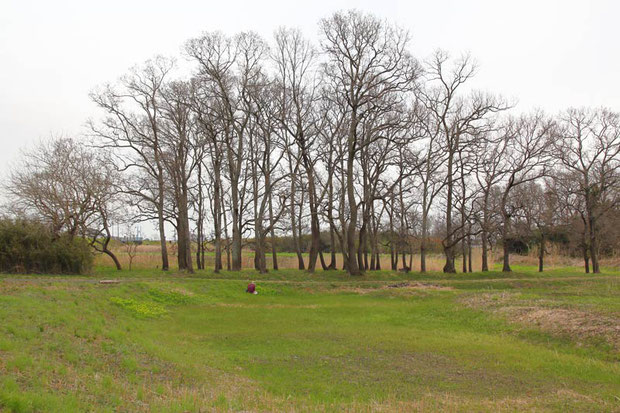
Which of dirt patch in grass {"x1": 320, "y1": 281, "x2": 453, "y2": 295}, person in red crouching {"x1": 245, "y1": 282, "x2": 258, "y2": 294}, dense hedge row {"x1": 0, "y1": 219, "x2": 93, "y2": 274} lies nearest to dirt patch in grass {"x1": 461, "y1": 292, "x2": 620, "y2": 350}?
dirt patch in grass {"x1": 320, "y1": 281, "x2": 453, "y2": 295}

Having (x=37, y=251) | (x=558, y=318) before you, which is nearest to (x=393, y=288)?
(x=558, y=318)

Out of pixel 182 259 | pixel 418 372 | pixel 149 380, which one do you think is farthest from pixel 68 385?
pixel 182 259

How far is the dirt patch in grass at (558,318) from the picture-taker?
14.2 m

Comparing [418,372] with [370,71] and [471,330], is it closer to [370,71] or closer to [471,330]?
[471,330]

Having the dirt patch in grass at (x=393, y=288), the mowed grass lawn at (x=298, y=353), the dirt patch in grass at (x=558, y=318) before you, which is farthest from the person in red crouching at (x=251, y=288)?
the dirt patch in grass at (x=558, y=318)

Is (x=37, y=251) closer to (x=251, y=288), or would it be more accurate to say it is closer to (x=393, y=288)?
(x=251, y=288)

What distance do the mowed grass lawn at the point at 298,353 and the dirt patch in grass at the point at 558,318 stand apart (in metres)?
0.06

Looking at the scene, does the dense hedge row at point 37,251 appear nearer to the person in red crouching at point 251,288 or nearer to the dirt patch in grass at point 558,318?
the person in red crouching at point 251,288

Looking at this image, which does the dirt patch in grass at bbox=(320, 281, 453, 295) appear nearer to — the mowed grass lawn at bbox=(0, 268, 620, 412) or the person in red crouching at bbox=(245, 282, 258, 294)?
the mowed grass lawn at bbox=(0, 268, 620, 412)

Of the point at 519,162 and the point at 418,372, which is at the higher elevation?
the point at 519,162

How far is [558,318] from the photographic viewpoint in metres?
16.4

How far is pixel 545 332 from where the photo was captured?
1564cm

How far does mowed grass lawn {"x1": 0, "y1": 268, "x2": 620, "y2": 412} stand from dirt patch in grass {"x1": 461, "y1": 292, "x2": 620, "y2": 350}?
0.06 m

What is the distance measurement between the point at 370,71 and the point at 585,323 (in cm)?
2458
